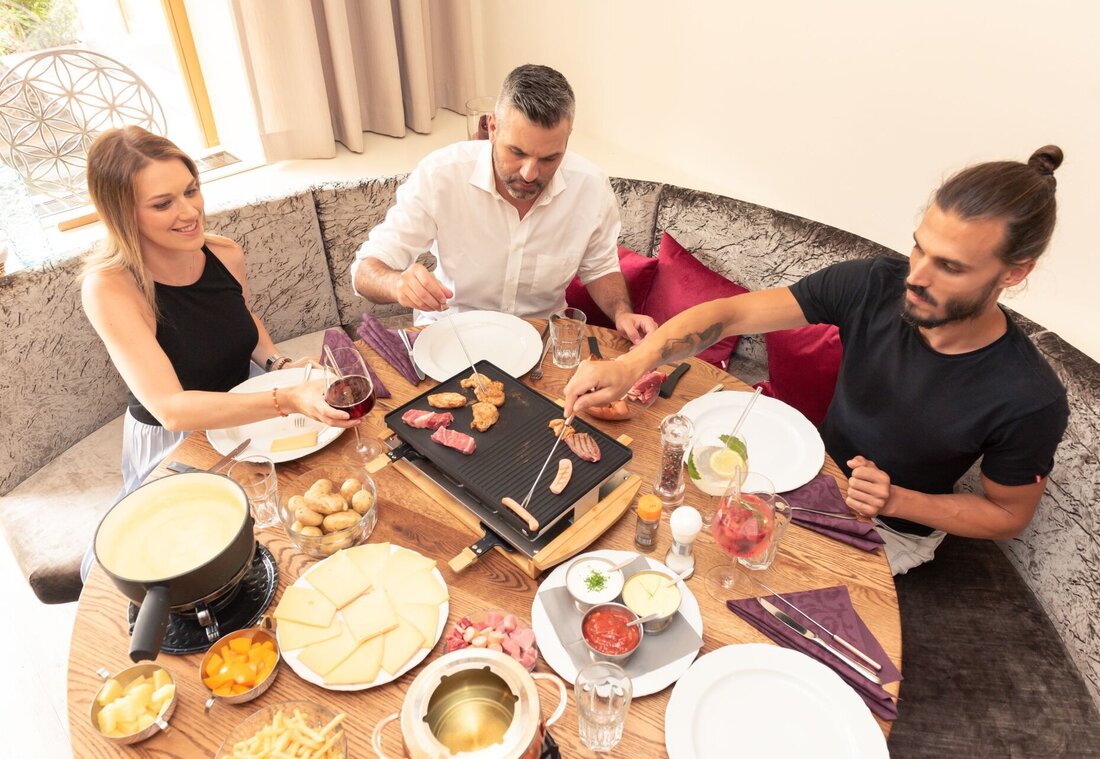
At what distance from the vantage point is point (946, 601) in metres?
1.90

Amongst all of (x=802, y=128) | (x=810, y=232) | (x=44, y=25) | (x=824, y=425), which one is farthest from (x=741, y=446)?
(x=44, y=25)

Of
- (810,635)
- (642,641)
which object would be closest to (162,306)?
(642,641)

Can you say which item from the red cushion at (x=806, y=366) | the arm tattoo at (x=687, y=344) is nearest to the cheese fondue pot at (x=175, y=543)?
the arm tattoo at (x=687, y=344)

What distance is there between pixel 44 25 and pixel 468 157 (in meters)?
2.02

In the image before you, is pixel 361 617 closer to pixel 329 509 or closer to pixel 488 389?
pixel 329 509

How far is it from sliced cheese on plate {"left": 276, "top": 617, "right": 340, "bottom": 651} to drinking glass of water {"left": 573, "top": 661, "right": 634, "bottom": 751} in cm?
46

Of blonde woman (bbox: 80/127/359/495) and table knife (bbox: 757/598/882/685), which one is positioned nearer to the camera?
table knife (bbox: 757/598/882/685)

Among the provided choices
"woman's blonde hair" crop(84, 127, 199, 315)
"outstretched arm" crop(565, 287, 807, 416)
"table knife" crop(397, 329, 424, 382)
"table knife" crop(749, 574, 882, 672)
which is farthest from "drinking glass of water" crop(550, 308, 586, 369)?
"woman's blonde hair" crop(84, 127, 199, 315)

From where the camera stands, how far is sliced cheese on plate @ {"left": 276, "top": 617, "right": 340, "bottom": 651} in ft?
4.05

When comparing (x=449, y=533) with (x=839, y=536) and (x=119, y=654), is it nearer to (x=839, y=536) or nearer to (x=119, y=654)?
(x=119, y=654)

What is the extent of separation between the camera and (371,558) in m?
Result: 1.37

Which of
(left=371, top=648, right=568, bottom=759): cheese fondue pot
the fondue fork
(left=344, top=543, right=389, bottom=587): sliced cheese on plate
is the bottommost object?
(left=344, top=543, right=389, bottom=587): sliced cheese on plate

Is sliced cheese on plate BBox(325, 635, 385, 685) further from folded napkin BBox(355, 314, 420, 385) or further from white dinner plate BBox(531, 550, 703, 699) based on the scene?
folded napkin BBox(355, 314, 420, 385)

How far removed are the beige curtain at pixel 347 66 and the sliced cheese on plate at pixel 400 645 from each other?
2694mm
